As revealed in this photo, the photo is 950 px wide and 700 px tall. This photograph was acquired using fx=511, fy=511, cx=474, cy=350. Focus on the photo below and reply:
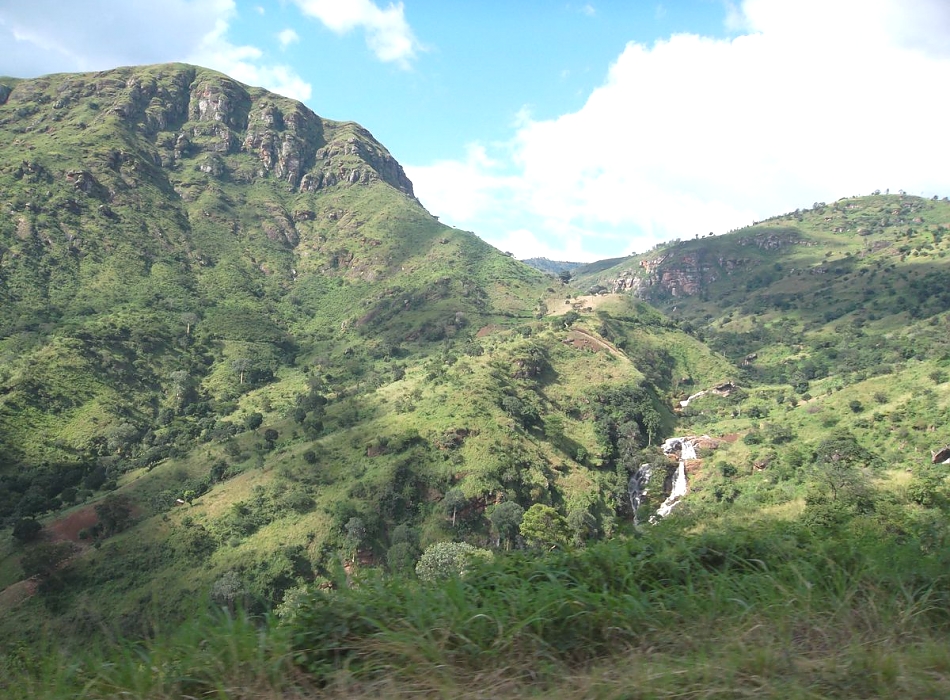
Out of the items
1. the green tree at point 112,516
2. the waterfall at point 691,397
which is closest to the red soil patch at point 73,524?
the green tree at point 112,516

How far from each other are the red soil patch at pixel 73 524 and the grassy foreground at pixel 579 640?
52.1 metres

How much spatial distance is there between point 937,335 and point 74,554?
4450 inches

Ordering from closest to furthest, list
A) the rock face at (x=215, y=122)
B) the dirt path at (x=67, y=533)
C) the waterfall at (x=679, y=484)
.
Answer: the dirt path at (x=67, y=533) < the waterfall at (x=679, y=484) < the rock face at (x=215, y=122)

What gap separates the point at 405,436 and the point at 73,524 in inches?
1174

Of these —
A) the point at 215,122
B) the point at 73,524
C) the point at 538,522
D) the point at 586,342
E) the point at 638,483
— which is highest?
the point at 215,122

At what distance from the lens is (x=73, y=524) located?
4503 centimetres

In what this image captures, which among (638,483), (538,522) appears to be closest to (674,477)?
(638,483)

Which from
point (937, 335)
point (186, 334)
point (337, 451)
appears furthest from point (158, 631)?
point (937, 335)

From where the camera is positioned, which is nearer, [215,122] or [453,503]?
[453,503]

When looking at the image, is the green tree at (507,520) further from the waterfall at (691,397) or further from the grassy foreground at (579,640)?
the waterfall at (691,397)

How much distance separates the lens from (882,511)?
7.66 m

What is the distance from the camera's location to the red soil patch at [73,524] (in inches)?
1722

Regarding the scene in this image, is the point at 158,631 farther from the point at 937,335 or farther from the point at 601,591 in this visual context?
the point at 937,335

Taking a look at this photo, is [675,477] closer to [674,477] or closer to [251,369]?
[674,477]
